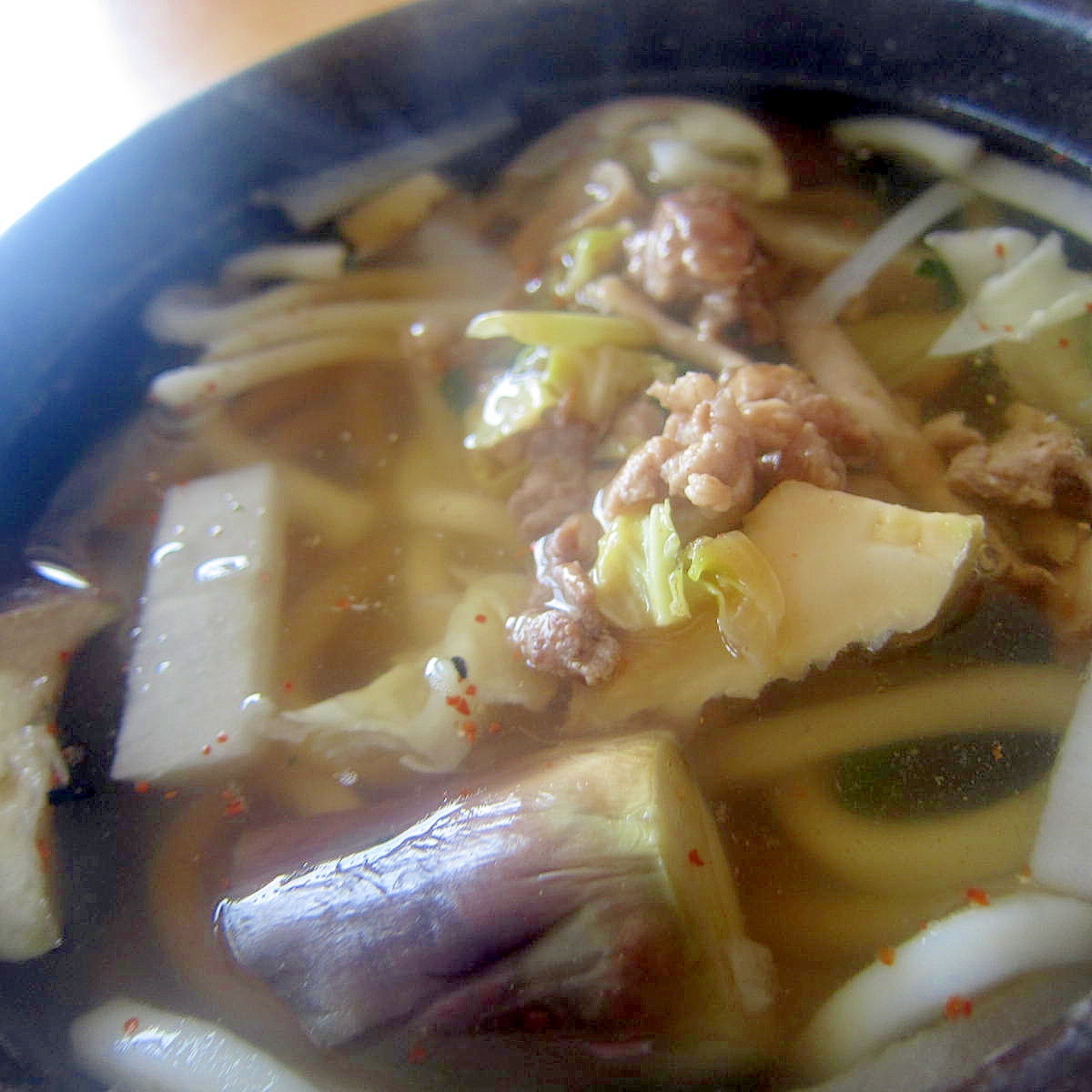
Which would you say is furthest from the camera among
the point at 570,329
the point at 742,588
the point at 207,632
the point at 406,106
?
the point at 406,106

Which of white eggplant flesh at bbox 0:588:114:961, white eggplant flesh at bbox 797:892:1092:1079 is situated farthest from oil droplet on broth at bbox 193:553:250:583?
white eggplant flesh at bbox 797:892:1092:1079

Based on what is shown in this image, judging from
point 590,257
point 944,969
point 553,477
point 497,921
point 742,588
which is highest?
point 590,257

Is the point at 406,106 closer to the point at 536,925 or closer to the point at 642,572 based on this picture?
the point at 642,572

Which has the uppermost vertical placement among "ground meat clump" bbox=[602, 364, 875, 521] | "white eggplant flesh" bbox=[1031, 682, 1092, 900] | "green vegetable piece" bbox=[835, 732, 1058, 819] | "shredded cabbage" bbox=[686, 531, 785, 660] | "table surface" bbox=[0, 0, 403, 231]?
"table surface" bbox=[0, 0, 403, 231]

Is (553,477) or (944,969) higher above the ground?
(553,477)

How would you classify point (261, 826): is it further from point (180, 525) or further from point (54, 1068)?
point (180, 525)

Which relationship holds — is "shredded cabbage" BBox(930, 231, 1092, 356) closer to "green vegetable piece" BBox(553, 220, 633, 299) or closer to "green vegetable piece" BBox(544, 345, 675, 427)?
"green vegetable piece" BBox(544, 345, 675, 427)

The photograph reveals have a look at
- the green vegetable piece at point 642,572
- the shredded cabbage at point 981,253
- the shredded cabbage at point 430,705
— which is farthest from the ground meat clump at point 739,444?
the shredded cabbage at point 981,253

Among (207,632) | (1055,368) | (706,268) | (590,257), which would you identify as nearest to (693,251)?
(706,268)
